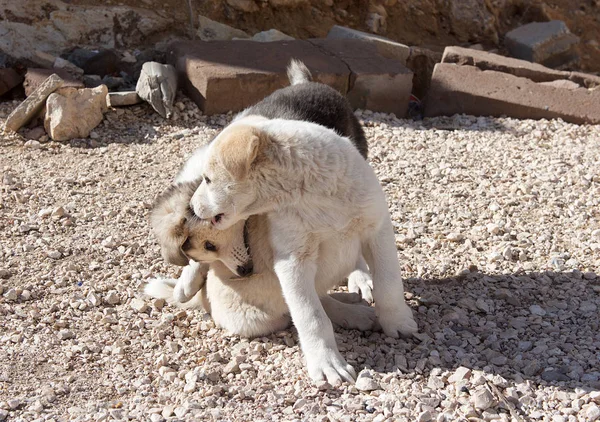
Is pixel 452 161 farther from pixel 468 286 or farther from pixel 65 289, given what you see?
pixel 65 289

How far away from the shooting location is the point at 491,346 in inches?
168

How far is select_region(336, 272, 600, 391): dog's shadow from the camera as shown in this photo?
402 centimetres

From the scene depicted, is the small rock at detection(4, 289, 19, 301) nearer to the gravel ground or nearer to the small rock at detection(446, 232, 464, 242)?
the gravel ground

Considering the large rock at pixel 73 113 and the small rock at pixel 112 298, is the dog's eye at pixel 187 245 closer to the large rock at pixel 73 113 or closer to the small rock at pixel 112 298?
the small rock at pixel 112 298

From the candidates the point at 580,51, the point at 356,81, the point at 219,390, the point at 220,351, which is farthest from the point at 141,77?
the point at 580,51

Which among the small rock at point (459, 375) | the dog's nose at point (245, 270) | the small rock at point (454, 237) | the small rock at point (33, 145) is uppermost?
the dog's nose at point (245, 270)

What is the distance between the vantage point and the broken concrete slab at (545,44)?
10.0 metres

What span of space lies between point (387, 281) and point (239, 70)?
12.5 ft

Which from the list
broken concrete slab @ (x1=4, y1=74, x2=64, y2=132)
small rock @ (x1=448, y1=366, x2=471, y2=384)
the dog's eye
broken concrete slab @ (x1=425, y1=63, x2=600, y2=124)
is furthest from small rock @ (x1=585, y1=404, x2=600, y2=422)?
broken concrete slab @ (x1=4, y1=74, x2=64, y2=132)

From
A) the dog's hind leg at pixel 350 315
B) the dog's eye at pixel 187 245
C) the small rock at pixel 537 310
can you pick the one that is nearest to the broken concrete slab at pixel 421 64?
the small rock at pixel 537 310

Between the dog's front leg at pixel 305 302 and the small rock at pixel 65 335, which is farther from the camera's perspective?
the small rock at pixel 65 335

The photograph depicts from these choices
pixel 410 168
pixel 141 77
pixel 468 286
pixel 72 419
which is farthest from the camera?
pixel 141 77

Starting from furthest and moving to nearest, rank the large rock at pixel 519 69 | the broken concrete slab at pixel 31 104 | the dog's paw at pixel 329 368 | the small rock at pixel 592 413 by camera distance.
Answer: the large rock at pixel 519 69
the broken concrete slab at pixel 31 104
the dog's paw at pixel 329 368
the small rock at pixel 592 413

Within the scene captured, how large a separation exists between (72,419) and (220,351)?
953 mm
